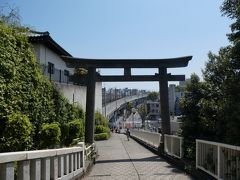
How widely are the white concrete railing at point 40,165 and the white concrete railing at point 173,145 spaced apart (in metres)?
5.77

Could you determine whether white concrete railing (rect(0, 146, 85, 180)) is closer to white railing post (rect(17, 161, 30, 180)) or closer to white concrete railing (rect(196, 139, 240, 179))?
white railing post (rect(17, 161, 30, 180))

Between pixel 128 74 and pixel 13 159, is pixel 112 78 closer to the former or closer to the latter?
pixel 128 74

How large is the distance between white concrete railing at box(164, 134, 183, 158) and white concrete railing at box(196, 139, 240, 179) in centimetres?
415

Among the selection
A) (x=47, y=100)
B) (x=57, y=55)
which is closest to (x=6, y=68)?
(x=47, y=100)

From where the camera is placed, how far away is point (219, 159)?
10.9 metres

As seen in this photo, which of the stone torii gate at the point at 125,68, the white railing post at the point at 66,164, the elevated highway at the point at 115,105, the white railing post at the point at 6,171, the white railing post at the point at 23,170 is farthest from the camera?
the elevated highway at the point at 115,105

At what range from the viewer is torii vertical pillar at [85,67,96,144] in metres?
24.3

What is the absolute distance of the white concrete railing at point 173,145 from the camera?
17.8 m

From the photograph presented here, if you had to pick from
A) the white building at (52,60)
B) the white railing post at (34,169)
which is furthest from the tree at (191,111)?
the white railing post at (34,169)

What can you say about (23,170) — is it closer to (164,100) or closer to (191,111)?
(191,111)

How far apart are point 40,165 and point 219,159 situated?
477 centimetres

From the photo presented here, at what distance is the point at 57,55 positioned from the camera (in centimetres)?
3069

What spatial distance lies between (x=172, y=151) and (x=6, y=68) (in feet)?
36.0

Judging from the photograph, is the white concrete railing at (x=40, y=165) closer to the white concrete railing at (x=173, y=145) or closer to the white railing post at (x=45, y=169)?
the white railing post at (x=45, y=169)
